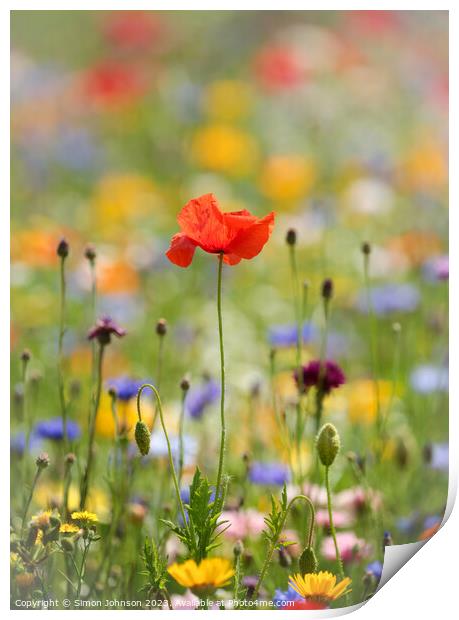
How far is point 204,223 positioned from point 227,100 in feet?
2.64

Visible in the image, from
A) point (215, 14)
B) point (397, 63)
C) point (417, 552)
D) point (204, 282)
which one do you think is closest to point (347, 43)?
point (397, 63)

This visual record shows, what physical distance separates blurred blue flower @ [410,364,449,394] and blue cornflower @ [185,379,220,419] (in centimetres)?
19

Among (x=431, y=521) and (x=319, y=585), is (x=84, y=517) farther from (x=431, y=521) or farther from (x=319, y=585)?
(x=431, y=521)

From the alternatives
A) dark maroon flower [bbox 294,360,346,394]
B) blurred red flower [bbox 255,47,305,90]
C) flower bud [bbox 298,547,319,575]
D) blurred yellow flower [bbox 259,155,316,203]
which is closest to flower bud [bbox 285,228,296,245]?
dark maroon flower [bbox 294,360,346,394]

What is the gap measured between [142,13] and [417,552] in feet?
1.48

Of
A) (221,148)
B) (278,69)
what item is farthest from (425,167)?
(221,148)

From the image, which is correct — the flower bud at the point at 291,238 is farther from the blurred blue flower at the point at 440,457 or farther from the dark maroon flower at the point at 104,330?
the blurred blue flower at the point at 440,457

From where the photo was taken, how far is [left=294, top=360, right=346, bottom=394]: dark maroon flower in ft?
2.49

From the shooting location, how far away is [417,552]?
81cm

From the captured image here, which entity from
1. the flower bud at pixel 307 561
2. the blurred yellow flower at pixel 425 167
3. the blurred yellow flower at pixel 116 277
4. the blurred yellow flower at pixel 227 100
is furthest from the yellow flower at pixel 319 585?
the blurred yellow flower at pixel 227 100

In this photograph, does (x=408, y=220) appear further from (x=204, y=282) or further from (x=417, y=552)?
(x=417, y=552)

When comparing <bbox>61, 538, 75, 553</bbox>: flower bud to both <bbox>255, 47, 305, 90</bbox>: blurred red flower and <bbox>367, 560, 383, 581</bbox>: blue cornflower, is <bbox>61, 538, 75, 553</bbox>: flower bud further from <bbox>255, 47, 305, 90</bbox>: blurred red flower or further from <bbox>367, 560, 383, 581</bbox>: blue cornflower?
<bbox>255, 47, 305, 90</bbox>: blurred red flower

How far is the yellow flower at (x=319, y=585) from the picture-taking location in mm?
688

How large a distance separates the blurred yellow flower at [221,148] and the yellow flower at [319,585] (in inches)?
29.9
